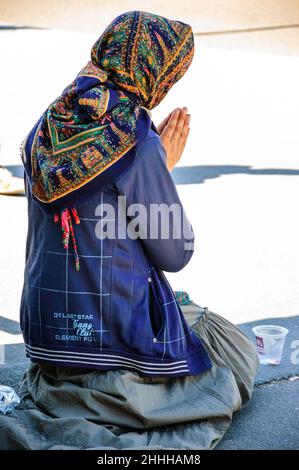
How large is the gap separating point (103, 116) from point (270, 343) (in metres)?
1.40

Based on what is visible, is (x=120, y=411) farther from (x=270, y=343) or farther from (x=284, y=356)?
(x=284, y=356)

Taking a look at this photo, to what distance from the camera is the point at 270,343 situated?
3.32 meters

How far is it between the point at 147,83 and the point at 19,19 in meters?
12.3

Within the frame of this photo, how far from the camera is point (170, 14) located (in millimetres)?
12594

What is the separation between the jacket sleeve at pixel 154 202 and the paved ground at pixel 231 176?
74 cm

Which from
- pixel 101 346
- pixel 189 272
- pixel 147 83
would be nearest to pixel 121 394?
pixel 101 346

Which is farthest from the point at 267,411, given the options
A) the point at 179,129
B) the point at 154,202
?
the point at 179,129

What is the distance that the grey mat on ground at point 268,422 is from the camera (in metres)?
2.62

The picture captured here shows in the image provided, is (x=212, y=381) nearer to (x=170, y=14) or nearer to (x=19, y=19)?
(x=170, y=14)

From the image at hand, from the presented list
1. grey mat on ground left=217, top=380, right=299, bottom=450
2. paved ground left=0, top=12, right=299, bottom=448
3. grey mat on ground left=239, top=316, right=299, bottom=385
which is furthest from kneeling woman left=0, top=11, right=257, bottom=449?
grey mat on ground left=239, top=316, right=299, bottom=385

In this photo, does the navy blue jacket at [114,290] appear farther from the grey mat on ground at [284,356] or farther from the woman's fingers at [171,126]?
the grey mat on ground at [284,356]

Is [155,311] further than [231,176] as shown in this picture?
No

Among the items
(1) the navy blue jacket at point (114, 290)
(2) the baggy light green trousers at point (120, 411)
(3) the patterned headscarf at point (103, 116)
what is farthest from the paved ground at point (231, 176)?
(3) the patterned headscarf at point (103, 116)

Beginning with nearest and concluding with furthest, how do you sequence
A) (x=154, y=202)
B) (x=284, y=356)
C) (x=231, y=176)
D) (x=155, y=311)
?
(x=154, y=202), (x=155, y=311), (x=284, y=356), (x=231, y=176)
